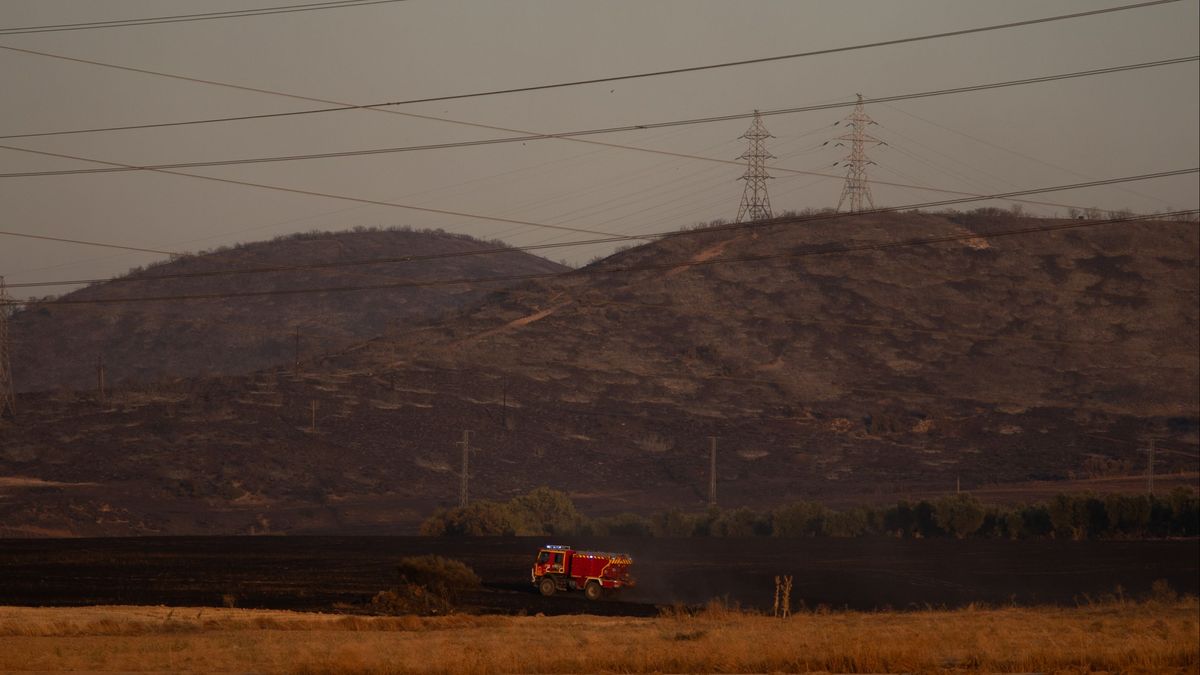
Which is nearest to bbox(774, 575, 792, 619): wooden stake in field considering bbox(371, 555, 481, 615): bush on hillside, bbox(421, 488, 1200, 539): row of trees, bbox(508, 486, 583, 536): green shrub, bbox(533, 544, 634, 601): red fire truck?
bbox(533, 544, 634, 601): red fire truck

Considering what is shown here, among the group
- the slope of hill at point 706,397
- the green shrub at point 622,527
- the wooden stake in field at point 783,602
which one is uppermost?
the slope of hill at point 706,397

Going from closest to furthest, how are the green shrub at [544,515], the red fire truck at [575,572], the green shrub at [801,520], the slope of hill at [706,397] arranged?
the red fire truck at [575,572] → the green shrub at [801,520] → the green shrub at [544,515] → the slope of hill at [706,397]

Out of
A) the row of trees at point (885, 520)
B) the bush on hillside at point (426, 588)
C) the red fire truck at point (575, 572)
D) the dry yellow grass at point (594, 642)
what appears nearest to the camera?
the dry yellow grass at point (594, 642)

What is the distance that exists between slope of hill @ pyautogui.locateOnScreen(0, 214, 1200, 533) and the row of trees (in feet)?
44.4

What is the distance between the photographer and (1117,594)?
1850 inches

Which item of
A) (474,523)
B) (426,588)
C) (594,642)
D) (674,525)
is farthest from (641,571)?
(674,525)

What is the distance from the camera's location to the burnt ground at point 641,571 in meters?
44.0

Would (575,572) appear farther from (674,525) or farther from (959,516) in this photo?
(959,516)

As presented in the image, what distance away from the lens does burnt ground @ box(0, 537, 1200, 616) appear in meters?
44.0

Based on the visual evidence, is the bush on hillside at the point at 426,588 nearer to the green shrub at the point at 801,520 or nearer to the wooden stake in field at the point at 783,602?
the wooden stake in field at the point at 783,602

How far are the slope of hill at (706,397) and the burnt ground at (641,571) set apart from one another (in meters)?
27.8

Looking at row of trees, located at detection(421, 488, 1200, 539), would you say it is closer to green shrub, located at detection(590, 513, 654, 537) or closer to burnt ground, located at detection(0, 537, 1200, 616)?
green shrub, located at detection(590, 513, 654, 537)

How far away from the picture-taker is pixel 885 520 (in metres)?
80.1

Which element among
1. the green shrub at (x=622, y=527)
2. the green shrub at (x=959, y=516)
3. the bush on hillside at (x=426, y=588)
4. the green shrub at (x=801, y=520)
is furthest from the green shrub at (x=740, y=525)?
the bush on hillside at (x=426, y=588)
